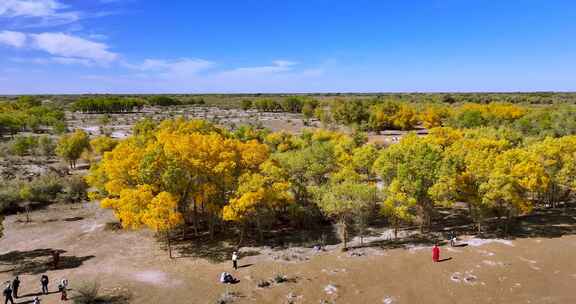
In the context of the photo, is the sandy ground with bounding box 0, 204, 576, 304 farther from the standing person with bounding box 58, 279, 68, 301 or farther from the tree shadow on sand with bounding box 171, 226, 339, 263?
the tree shadow on sand with bounding box 171, 226, 339, 263

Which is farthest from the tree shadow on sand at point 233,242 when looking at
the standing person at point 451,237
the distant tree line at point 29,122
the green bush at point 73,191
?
the distant tree line at point 29,122

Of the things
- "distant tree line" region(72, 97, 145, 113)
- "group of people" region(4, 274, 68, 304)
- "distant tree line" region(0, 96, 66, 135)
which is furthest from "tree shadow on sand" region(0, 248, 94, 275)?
"distant tree line" region(72, 97, 145, 113)

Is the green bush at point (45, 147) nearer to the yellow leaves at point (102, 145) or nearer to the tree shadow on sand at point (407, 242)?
the yellow leaves at point (102, 145)

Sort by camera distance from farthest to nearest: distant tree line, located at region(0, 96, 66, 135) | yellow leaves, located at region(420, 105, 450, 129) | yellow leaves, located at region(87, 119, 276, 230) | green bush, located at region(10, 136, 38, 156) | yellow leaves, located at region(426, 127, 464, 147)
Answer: yellow leaves, located at region(420, 105, 450, 129) → distant tree line, located at region(0, 96, 66, 135) → green bush, located at region(10, 136, 38, 156) → yellow leaves, located at region(426, 127, 464, 147) → yellow leaves, located at region(87, 119, 276, 230)

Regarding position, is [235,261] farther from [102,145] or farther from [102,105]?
[102,105]

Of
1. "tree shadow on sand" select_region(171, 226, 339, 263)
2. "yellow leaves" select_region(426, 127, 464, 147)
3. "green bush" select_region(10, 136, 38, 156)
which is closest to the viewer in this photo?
"tree shadow on sand" select_region(171, 226, 339, 263)

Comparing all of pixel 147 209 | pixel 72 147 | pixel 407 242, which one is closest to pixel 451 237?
pixel 407 242
